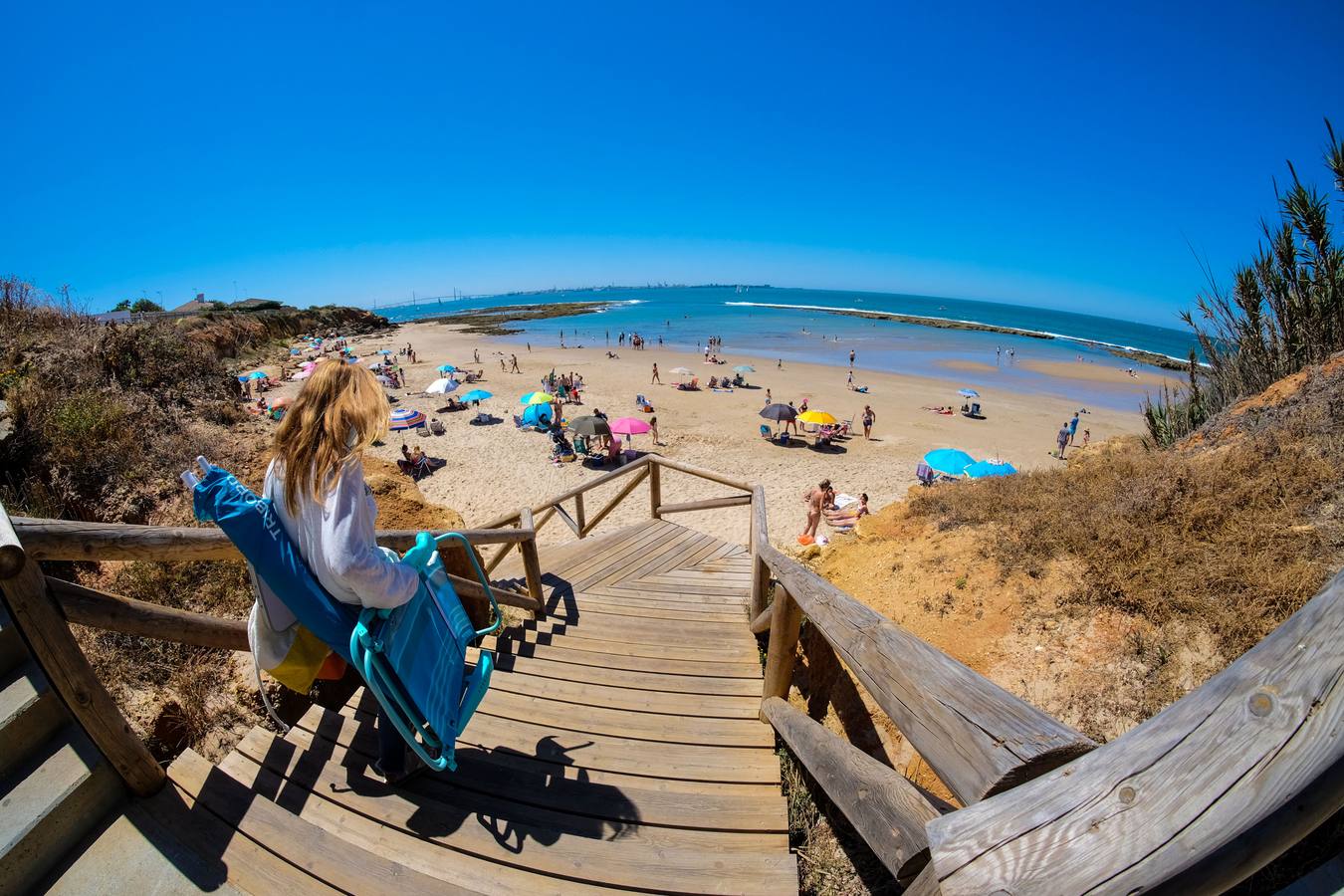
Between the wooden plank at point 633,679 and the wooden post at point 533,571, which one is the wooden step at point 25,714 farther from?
the wooden post at point 533,571

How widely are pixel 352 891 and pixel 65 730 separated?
1167 mm

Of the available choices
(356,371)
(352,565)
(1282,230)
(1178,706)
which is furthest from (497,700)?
(1282,230)

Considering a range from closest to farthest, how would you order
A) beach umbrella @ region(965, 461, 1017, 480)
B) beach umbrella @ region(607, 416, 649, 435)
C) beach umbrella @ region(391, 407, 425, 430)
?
beach umbrella @ region(965, 461, 1017, 480) < beach umbrella @ region(607, 416, 649, 435) < beach umbrella @ region(391, 407, 425, 430)

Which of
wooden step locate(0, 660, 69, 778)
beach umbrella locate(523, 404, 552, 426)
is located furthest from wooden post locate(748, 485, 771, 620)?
beach umbrella locate(523, 404, 552, 426)

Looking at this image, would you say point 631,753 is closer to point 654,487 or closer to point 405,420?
point 654,487

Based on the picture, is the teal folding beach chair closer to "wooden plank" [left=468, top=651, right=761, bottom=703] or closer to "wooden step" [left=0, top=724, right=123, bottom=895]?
"wooden step" [left=0, top=724, right=123, bottom=895]

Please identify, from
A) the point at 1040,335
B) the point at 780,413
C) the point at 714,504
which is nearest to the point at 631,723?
the point at 714,504

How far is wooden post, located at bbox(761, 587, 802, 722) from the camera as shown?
2684mm

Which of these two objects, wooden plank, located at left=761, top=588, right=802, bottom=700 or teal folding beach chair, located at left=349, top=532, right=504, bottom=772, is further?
wooden plank, located at left=761, top=588, right=802, bottom=700

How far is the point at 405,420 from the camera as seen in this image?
17.2m

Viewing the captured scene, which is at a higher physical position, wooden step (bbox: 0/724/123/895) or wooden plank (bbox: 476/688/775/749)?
wooden step (bbox: 0/724/123/895)

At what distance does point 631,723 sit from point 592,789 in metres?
0.52

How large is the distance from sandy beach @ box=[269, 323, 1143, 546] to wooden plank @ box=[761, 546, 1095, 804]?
812 cm

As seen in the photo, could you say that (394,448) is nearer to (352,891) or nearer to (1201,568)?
(352,891)
